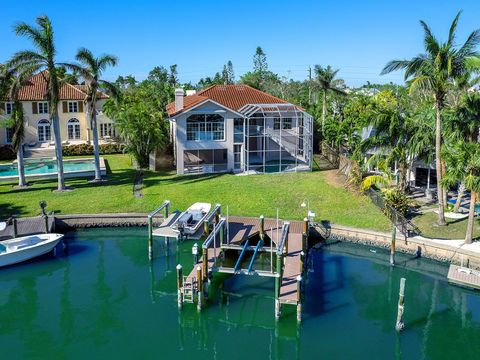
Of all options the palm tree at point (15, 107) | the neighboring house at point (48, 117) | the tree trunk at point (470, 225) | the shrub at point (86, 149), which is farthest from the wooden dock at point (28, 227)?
the neighboring house at point (48, 117)

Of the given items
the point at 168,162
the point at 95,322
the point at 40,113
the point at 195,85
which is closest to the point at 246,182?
the point at 168,162

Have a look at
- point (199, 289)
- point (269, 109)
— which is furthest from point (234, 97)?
point (199, 289)

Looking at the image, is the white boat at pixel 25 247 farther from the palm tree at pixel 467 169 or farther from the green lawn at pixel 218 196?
the palm tree at pixel 467 169

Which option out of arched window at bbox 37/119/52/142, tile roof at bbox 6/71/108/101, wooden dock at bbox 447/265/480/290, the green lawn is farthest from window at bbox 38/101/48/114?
wooden dock at bbox 447/265/480/290

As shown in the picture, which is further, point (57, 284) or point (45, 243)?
point (45, 243)

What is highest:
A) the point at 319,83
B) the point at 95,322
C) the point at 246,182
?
the point at 319,83

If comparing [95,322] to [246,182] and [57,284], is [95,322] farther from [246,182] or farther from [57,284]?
[246,182]

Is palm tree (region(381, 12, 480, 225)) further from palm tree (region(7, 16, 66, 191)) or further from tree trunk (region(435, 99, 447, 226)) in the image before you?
palm tree (region(7, 16, 66, 191))
